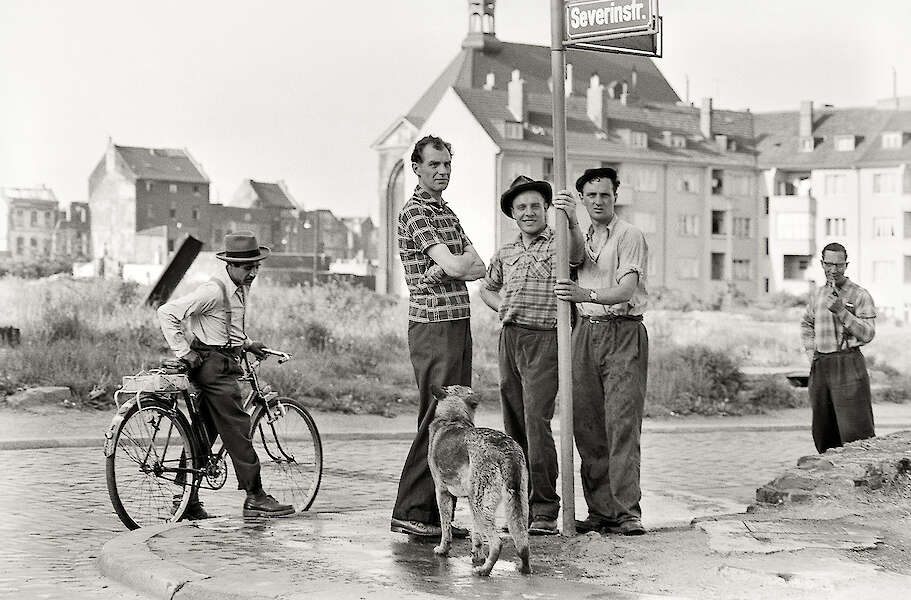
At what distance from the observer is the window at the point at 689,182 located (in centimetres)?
8562

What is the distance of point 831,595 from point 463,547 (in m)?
2.18

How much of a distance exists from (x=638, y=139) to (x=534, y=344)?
251ft

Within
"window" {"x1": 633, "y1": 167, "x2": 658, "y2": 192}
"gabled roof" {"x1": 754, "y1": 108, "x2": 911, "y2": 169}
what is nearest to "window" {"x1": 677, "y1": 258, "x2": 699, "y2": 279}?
"window" {"x1": 633, "y1": 167, "x2": 658, "y2": 192}

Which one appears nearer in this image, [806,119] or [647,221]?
[647,221]

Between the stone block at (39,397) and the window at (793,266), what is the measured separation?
7807 cm

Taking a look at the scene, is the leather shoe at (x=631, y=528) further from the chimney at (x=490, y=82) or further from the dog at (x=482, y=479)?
the chimney at (x=490, y=82)

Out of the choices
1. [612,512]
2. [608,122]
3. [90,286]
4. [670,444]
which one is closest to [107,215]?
[608,122]

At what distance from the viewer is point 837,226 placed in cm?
8962

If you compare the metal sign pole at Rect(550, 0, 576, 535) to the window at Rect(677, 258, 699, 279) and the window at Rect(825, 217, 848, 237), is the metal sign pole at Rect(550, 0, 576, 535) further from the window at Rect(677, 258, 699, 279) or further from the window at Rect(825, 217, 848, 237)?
the window at Rect(825, 217, 848, 237)

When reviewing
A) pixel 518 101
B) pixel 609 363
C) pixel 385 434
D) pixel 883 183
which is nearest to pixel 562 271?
pixel 609 363

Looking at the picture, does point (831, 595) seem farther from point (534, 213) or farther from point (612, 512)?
point (534, 213)

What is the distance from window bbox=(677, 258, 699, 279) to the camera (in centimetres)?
8481

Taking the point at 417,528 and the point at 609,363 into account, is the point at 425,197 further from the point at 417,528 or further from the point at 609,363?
the point at 417,528

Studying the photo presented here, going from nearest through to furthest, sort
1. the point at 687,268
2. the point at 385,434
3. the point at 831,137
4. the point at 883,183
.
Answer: the point at 385,434 → the point at 687,268 → the point at 883,183 → the point at 831,137
